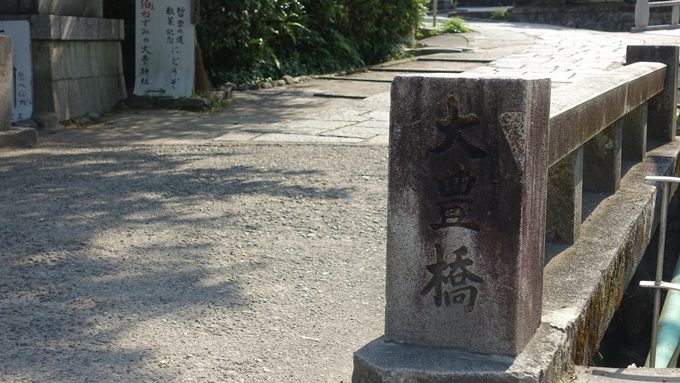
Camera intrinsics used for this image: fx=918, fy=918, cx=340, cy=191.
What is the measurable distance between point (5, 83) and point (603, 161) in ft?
17.7

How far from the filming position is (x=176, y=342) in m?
3.80

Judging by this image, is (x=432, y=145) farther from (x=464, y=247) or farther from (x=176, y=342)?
(x=176, y=342)

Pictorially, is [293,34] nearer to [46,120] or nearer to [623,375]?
[46,120]

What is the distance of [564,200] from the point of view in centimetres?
465

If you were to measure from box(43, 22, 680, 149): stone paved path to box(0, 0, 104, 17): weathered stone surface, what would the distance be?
1263 millimetres

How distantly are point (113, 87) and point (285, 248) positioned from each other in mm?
6670

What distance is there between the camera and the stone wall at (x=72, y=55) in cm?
951

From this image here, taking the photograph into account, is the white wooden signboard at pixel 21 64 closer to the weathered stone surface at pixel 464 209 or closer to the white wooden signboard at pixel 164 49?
the white wooden signboard at pixel 164 49

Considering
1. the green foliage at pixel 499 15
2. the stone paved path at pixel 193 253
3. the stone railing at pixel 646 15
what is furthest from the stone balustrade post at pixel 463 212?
the green foliage at pixel 499 15

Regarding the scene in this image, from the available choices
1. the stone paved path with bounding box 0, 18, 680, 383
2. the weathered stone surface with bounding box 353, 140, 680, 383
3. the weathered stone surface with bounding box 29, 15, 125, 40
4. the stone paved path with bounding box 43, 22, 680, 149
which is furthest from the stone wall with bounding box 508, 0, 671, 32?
the weathered stone surface with bounding box 353, 140, 680, 383

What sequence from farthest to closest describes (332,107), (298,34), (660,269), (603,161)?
(298,34) → (332,107) → (603,161) → (660,269)

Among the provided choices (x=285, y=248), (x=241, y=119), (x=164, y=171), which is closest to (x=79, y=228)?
(x=285, y=248)

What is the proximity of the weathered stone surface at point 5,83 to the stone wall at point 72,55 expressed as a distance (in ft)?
3.76

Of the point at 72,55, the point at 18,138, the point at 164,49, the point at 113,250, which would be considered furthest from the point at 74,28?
the point at 113,250
